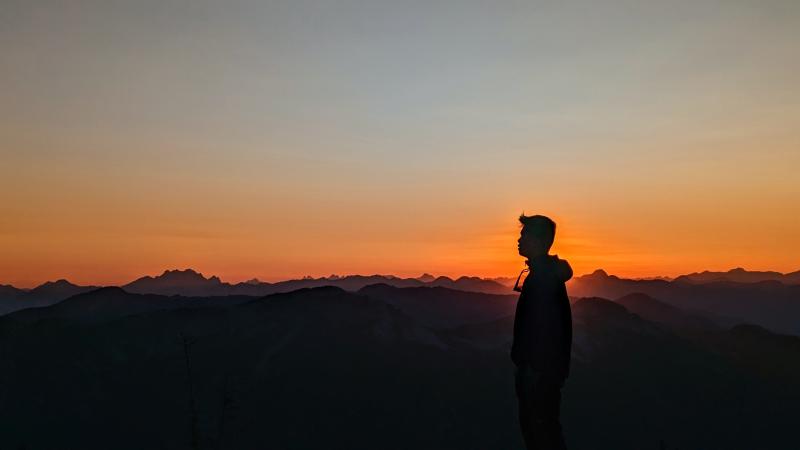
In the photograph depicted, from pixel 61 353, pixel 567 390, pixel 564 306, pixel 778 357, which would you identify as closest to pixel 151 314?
pixel 61 353

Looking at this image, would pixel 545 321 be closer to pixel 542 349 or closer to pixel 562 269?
pixel 542 349

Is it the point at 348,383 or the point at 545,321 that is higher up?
the point at 545,321

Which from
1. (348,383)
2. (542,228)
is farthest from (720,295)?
(542,228)

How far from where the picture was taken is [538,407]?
16.8 feet

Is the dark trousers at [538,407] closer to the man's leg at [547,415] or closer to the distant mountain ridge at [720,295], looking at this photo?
the man's leg at [547,415]

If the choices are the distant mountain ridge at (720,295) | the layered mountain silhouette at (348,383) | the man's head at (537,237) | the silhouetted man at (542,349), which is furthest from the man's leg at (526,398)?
the distant mountain ridge at (720,295)

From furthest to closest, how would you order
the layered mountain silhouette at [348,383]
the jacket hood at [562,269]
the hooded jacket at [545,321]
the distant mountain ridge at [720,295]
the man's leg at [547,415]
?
the distant mountain ridge at [720,295] < the layered mountain silhouette at [348,383] < the jacket hood at [562,269] < the hooded jacket at [545,321] < the man's leg at [547,415]

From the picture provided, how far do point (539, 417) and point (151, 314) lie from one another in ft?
241

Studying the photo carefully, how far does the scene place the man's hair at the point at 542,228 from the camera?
5.46 m

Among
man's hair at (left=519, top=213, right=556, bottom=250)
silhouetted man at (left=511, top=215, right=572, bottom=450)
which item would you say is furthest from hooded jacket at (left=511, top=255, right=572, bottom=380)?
man's hair at (left=519, top=213, right=556, bottom=250)

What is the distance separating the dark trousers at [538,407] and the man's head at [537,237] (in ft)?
2.76

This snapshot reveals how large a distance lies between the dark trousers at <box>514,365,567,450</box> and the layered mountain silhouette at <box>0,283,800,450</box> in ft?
167

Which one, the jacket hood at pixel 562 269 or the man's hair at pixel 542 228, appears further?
the man's hair at pixel 542 228

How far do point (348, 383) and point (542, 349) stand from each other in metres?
58.6
